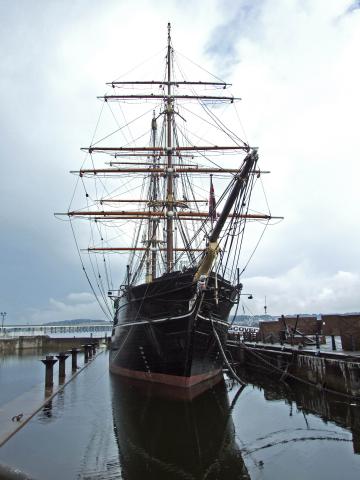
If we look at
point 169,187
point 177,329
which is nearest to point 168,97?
point 169,187

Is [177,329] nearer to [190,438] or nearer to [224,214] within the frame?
[224,214]

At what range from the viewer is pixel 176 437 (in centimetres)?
899

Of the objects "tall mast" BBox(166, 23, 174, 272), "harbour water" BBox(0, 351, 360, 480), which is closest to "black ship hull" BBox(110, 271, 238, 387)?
"harbour water" BBox(0, 351, 360, 480)

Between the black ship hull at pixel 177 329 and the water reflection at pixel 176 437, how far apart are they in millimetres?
1132

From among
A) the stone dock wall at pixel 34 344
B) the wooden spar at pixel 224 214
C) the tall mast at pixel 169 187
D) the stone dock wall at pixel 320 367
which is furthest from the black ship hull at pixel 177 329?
the stone dock wall at pixel 34 344

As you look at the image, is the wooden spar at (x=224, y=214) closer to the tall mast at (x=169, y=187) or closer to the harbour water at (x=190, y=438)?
the harbour water at (x=190, y=438)

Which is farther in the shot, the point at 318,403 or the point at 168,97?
the point at 168,97

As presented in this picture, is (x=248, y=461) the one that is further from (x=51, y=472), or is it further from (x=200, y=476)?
(x=51, y=472)

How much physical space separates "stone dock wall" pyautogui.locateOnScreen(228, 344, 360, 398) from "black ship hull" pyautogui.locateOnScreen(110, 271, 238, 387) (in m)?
3.20

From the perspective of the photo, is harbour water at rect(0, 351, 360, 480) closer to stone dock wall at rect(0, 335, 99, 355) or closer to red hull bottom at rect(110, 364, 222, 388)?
red hull bottom at rect(110, 364, 222, 388)

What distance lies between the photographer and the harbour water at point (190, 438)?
689cm

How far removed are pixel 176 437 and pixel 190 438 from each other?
33 cm

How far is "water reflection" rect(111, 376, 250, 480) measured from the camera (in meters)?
6.94

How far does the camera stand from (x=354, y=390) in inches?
508
